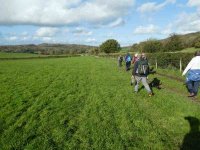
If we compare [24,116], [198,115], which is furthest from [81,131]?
[198,115]

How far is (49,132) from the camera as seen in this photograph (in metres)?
7.24

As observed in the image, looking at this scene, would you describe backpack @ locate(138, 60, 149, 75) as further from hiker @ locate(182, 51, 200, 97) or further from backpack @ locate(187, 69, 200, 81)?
backpack @ locate(187, 69, 200, 81)

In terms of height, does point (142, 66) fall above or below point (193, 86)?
above

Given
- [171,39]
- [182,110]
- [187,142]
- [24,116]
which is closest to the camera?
[187,142]

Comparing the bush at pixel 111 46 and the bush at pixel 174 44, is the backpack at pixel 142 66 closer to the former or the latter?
the bush at pixel 174 44

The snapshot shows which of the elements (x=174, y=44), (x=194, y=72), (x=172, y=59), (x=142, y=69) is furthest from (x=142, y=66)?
(x=174, y=44)

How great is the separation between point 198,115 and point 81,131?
4.05m

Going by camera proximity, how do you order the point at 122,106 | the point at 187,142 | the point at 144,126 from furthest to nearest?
the point at 122,106 → the point at 144,126 → the point at 187,142

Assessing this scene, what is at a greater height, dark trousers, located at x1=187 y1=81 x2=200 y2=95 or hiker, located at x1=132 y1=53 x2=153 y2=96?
hiker, located at x1=132 y1=53 x2=153 y2=96

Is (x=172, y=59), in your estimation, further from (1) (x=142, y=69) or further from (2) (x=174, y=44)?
(2) (x=174, y=44)

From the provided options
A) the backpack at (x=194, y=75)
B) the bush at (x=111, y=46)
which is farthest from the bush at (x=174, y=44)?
the backpack at (x=194, y=75)

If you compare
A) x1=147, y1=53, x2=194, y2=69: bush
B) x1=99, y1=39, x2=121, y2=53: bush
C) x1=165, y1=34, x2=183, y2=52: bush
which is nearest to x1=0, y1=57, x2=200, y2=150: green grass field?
x1=147, y1=53, x2=194, y2=69: bush

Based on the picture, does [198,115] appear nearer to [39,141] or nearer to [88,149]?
[88,149]

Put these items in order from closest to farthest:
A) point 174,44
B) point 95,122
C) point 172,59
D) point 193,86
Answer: point 95,122 → point 193,86 → point 172,59 → point 174,44
